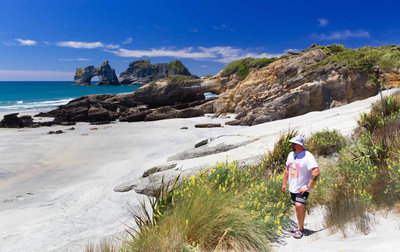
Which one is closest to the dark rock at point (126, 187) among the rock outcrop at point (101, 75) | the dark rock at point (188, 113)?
the dark rock at point (188, 113)

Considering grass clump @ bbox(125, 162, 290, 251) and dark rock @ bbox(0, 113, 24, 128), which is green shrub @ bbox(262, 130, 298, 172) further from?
dark rock @ bbox(0, 113, 24, 128)

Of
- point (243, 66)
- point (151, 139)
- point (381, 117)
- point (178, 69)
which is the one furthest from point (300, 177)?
point (178, 69)

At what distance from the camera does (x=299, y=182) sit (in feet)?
13.8

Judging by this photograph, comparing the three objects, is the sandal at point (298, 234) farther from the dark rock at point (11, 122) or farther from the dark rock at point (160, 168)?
the dark rock at point (11, 122)

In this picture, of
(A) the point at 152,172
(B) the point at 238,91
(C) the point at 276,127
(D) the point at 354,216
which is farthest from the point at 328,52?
(D) the point at 354,216

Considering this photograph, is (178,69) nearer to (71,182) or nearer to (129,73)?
(129,73)

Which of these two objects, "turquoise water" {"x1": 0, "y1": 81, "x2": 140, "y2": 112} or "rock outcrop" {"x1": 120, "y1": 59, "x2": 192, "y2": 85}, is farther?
"rock outcrop" {"x1": 120, "y1": 59, "x2": 192, "y2": 85}

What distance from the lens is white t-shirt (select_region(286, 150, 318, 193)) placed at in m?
4.15

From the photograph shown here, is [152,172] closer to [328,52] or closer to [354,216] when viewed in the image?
[354,216]

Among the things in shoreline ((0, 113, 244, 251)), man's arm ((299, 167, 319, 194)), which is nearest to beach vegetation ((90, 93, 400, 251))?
man's arm ((299, 167, 319, 194))

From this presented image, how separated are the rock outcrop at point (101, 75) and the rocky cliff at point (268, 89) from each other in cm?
13224

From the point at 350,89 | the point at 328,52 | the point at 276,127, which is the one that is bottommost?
the point at 276,127

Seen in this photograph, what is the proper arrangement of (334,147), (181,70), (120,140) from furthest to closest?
(181,70) → (120,140) → (334,147)

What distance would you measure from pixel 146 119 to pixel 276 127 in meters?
17.7
